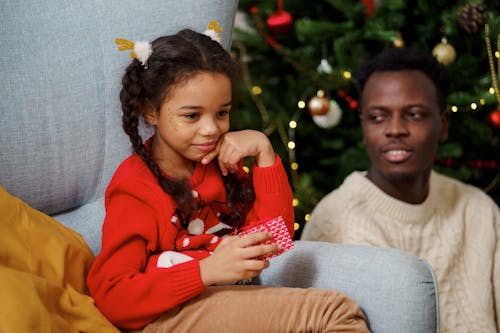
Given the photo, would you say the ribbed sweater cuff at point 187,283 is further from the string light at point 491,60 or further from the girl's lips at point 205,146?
the string light at point 491,60

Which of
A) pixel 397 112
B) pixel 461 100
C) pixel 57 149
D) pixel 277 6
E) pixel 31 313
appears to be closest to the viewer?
pixel 31 313

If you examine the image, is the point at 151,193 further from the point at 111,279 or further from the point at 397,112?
the point at 397,112

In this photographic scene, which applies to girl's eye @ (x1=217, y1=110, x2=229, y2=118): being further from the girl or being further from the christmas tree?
the christmas tree

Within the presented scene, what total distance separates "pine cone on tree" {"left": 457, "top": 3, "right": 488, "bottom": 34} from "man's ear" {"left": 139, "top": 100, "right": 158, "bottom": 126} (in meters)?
1.12

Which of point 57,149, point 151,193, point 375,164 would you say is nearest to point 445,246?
point 375,164

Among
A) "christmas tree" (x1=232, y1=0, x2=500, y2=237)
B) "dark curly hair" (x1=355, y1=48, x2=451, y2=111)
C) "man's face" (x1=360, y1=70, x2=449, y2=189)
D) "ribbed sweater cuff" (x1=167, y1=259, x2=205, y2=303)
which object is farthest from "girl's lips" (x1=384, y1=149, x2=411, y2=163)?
"ribbed sweater cuff" (x1=167, y1=259, x2=205, y2=303)

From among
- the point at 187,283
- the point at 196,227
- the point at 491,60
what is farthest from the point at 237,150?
the point at 491,60

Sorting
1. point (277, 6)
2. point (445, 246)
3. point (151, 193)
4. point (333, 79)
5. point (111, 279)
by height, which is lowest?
point (445, 246)

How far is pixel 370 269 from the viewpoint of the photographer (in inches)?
42.4

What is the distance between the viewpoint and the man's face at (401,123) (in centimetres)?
165

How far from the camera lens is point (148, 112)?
1.18 meters

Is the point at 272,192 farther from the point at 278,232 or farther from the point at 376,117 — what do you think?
the point at 376,117

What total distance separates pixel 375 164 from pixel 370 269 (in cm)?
66

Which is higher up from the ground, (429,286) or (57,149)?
(57,149)
